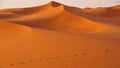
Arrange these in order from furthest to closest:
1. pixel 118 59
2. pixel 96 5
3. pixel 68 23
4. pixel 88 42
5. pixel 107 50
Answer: pixel 96 5 < pixel 68 23 < pixel 88 42 < pixel 107 50 < pixel 118 59

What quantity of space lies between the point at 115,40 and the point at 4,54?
149 cm

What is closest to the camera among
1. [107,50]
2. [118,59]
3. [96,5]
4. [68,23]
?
[118,59]

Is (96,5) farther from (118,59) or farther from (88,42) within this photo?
(118,59)

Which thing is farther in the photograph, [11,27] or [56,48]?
[11,27]

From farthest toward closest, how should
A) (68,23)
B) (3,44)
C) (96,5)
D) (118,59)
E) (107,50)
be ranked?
(96,5)
(68,23)
(3,44)
(107,50)
(118,59)

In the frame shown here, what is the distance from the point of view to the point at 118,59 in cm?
342

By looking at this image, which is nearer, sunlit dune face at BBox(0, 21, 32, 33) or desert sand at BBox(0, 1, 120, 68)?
desert sand at BBox(0, 1, 120, 68)

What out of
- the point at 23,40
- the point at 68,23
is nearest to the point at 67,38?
the point at 23,40

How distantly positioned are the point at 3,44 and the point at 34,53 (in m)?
0.69

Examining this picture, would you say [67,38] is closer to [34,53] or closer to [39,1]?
[34,53]

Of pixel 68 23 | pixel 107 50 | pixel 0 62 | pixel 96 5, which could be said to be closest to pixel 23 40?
pixel 0 62

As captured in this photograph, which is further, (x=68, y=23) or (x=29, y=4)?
(x=29, y=4)

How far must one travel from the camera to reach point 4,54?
386 cm

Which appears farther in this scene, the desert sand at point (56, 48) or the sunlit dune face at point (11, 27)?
the sunlit dune face at point (11, 27)
